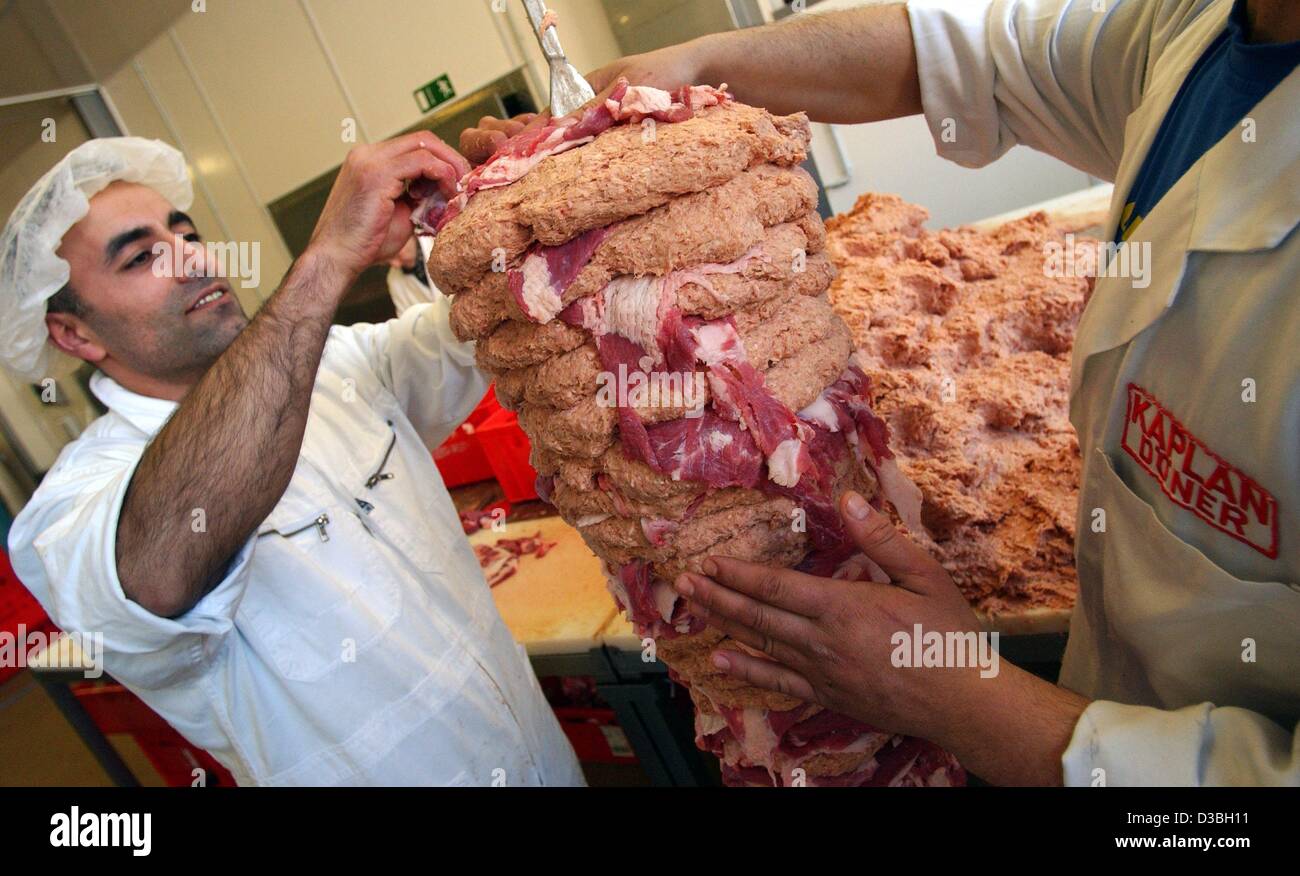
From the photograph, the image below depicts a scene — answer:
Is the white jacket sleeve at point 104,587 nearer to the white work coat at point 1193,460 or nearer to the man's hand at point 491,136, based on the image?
the man's hand at point 491,136

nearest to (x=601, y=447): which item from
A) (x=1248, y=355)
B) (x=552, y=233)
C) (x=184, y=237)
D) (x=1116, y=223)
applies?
(x=552, y=233)

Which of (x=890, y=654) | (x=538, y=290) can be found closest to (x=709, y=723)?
(x=890, y=654)

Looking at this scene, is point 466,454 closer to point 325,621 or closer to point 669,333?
point 325,621

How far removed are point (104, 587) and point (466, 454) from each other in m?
2.15

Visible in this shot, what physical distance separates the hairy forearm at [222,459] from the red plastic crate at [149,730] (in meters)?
2.44

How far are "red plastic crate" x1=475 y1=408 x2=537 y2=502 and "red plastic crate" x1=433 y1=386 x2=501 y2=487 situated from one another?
208mm

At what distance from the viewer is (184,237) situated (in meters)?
2.11

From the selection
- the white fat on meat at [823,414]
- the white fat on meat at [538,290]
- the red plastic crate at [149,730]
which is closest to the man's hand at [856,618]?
the white fat on meat at [823,414]

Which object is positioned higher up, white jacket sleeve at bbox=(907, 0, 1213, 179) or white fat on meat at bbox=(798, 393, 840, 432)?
white jacket sleeve at bbox=(907, 0, 1213, 179)

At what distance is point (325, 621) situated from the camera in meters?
1.76

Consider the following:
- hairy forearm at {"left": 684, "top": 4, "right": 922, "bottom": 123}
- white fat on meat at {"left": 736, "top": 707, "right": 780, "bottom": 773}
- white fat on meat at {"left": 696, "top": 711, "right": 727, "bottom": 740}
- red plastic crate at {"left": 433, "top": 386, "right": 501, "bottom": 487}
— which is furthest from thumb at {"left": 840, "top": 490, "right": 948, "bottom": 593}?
red plastic crate at {"left": 433, "top": 386, "right": 501, "bottom": 487}

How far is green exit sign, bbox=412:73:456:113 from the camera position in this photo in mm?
4691

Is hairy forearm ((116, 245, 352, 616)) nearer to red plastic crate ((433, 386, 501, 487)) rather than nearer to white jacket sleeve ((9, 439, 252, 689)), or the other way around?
white jacket sleeve ((9, 439, 252, 689))
